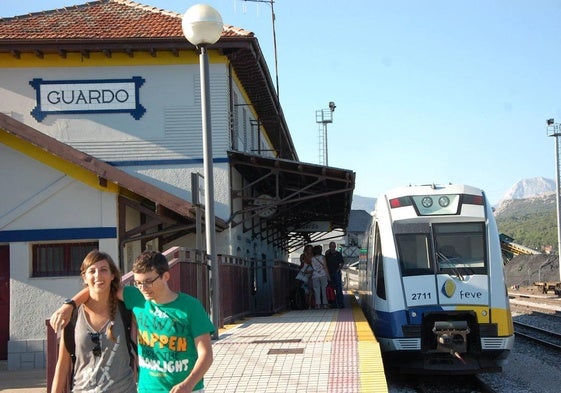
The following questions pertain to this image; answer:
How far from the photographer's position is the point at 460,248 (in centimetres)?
1312

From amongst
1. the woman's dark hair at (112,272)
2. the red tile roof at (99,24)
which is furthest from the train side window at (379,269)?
the woman's dark hair at (112,272)

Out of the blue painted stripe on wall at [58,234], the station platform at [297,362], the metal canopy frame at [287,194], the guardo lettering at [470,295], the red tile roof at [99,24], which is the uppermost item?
the red tile roof at [99,24]

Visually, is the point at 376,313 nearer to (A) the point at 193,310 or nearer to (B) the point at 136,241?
(B) the point at 136,241

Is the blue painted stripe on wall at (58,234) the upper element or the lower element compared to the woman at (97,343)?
upper

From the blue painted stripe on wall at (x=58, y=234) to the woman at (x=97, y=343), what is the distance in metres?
10.9

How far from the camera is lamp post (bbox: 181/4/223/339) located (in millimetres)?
10742

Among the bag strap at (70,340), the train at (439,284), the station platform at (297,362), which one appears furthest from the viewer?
the train at (439,284)

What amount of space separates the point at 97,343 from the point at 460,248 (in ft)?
30.0

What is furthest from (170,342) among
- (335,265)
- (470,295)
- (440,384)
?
(335,265)

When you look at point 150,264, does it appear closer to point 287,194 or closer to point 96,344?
point 96,344

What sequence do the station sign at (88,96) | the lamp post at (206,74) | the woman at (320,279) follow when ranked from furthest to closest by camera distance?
the woman at (320,279) < the station sign at (88,96) < the lamp post at (206,74)

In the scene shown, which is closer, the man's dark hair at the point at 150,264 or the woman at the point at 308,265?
the man's dark hair at the point at 150,264

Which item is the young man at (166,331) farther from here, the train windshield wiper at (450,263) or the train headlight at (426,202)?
the train headlight at (426,202)

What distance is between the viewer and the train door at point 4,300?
Result: 50.6 feet
